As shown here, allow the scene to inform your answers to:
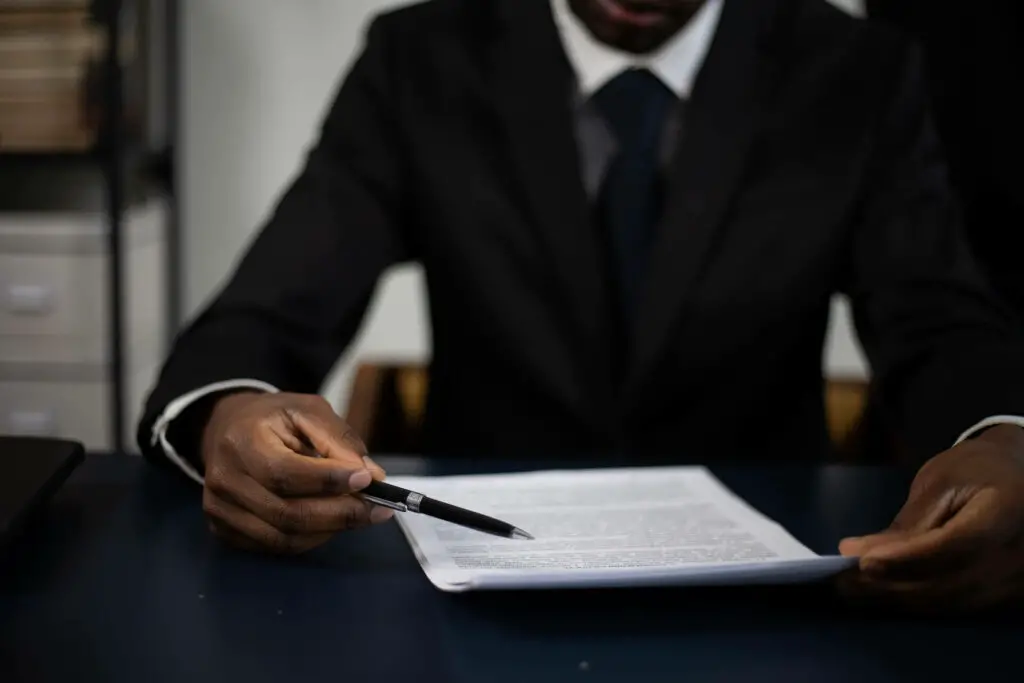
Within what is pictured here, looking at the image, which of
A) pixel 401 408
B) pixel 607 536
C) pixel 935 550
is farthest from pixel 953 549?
pixel 401 408

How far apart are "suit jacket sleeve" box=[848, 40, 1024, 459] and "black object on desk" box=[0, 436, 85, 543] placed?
614 millimetres

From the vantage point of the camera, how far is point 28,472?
0.62m

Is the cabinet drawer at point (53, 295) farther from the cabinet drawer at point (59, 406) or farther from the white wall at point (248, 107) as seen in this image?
the white wall at point (248, 107)

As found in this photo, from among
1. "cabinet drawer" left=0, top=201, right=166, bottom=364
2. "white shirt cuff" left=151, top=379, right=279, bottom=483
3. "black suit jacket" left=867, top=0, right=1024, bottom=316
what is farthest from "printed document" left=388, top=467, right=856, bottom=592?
"cabinet drawer" left=0, top=201, right=166, bottom=364

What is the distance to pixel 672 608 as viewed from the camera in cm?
54

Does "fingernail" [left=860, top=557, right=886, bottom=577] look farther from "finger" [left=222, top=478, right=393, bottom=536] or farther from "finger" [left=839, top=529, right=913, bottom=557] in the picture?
"finger" [left=222, top=478, right=393, bottom=536]

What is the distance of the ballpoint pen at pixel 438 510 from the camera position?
1.87 feet

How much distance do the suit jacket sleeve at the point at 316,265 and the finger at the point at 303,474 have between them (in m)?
0.17

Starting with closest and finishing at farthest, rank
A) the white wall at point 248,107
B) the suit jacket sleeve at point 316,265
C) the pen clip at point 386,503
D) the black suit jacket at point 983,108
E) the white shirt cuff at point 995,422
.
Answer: the pen clip at point 386,503
the white shirt cuff at point 995,422
the suit jacket sleeve at point 316,265
the black suit jacket at point 983,108
the white wall at point 248,107

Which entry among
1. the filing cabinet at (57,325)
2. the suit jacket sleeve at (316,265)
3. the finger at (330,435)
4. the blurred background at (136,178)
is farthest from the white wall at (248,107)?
the finger at (330,435)

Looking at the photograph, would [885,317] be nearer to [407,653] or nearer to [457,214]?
[457,214]

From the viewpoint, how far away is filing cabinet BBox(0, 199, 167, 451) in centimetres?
168

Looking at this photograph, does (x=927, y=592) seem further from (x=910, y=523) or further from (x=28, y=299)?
(x=28, y=299)

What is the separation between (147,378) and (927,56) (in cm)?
139
